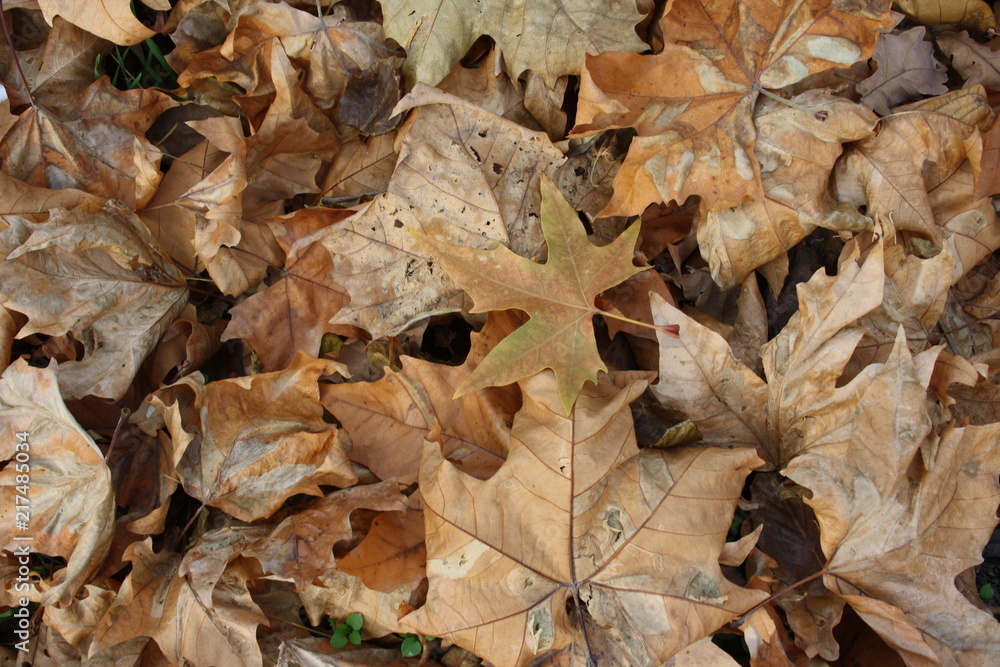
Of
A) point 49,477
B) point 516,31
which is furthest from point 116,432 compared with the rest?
point 516,31

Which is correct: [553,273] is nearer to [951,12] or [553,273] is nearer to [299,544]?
[299,544]

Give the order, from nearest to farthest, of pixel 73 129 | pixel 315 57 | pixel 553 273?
pixel 553 273
pixel 315 57
pixel 73 129

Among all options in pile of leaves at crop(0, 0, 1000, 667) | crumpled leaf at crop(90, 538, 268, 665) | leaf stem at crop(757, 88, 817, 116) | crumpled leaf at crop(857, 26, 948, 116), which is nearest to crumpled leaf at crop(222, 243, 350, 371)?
pile of leaves at crop(0, 0, 1000, 667)

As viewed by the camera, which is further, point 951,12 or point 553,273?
point 951,12

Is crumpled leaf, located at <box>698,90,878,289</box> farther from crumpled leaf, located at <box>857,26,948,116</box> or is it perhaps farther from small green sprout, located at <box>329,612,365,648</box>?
small green sprout, located at <box>329,612,365,648</box>

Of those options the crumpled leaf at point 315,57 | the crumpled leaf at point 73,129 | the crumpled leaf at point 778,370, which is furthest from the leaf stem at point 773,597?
the crumpled leaf at point 73,129

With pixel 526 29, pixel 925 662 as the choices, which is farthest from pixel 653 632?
pixel 526 29
